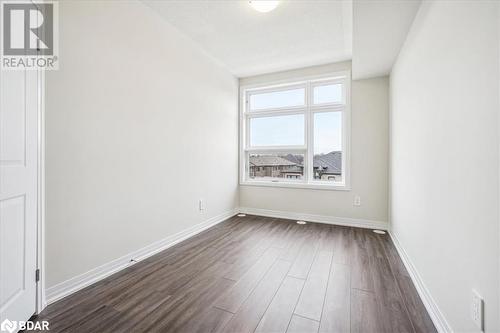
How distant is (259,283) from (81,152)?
69.6 inches

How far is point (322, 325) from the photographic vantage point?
138 cm

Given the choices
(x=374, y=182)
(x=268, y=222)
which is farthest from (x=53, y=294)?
(x=374, y=182)

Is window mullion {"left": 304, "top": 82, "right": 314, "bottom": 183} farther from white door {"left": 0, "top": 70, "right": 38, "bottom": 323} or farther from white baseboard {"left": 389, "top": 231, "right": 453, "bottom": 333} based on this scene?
white door {"left": 0, "top": 70, "right": 38, "bottom": 323}

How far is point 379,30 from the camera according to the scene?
2.10 m

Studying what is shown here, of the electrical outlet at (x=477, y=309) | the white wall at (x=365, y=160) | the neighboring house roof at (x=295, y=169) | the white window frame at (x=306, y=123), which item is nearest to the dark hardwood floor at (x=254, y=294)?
the electrical outlet at (x=477, y=309)

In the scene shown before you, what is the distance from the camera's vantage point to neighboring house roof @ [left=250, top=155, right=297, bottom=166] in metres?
4.00

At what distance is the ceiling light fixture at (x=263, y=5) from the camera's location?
216cm

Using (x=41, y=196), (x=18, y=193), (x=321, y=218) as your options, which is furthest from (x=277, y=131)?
(x=18, y=193)

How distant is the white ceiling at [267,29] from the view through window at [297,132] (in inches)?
20.6

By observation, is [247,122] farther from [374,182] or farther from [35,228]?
[35,228]

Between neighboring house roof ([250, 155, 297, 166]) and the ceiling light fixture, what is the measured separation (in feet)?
7.59

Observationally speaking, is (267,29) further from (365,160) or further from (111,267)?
(111,267)

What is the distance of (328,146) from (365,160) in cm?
59

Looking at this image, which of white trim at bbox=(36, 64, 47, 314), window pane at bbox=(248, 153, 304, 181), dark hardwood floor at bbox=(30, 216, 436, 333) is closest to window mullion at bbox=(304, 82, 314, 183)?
window pane at bbox=(248, 153, 304, 181)
